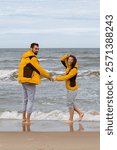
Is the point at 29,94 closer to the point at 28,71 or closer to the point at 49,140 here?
the point at 28,71

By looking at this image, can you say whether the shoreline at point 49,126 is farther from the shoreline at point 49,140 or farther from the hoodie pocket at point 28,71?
the hoodie pocket at point 28,71

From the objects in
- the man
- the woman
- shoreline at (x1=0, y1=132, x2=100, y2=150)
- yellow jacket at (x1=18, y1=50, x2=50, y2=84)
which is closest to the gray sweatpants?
the man

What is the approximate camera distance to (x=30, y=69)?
770cm

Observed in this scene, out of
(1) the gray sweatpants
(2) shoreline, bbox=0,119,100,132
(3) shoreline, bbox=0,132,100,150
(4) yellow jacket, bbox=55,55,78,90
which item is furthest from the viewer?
(1) the gray sweatpants

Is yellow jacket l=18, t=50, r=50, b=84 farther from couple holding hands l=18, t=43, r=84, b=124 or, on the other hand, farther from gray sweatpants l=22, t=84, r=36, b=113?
gray sweatpants l=22, t=84, r=36, b=113

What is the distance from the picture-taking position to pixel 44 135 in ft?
22.6

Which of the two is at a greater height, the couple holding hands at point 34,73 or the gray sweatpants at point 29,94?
the couple holding hands at point 34,73

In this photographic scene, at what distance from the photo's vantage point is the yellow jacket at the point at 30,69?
25.1ft

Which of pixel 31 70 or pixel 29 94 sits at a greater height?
pixel 31 70

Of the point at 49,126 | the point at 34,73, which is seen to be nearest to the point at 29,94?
the point at 34,73

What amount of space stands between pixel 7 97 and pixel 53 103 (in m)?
2.17

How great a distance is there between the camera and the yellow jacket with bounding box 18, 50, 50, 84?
766cm

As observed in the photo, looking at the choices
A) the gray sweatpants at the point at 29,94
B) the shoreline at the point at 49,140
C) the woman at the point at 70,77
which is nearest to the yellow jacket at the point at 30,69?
the gray sweatpants at the point at 29,94

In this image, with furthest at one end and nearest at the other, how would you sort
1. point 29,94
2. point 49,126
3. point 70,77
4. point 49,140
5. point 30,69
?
point 49,126
point 29,94
point 70,77
point 30,69
point 49,140
